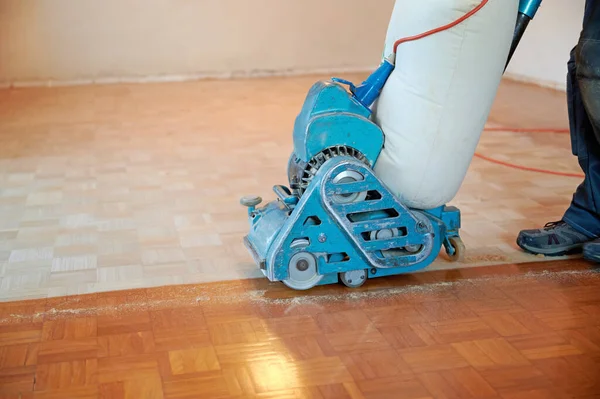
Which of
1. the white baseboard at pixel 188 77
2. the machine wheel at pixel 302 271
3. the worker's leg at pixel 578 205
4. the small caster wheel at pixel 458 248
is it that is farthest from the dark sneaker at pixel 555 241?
the white baseboard at pixel 188 77

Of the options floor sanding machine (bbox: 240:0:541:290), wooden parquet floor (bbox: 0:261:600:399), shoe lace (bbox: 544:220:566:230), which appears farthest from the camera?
shoe lace (bbox: 544:220:566:230)

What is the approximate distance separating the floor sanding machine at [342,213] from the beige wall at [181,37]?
3.97 metres

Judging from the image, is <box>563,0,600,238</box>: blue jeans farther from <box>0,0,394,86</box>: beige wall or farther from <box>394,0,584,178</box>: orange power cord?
<box>0,0,394,86</box>: beige wall

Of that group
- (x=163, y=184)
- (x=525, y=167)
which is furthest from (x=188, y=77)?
(x=525, y=167)

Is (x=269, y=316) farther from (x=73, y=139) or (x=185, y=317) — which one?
(x=73, y=139)

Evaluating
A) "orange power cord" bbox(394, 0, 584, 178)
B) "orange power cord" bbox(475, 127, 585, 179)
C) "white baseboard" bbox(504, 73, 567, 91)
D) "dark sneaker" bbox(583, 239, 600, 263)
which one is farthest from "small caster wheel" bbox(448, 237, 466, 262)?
"white baseboard" bbox(504, 73, 567, 91)

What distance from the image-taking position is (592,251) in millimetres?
2377

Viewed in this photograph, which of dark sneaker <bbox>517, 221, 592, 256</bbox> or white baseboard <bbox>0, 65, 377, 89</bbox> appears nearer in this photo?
dark sneaker <bbox>517, 221, 592, 256</bbox>

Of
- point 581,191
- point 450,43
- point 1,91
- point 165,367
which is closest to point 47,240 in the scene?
point 165,367

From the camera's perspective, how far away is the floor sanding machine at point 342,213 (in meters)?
2.09

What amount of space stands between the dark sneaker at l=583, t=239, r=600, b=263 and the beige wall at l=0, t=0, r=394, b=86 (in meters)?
4.18

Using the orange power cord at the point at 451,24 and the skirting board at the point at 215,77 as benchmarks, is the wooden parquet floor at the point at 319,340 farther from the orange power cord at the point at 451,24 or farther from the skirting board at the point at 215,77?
the skirting board at the point at 215,77

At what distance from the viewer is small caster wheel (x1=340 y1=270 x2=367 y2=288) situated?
2.19 meters

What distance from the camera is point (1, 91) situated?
554 cm
